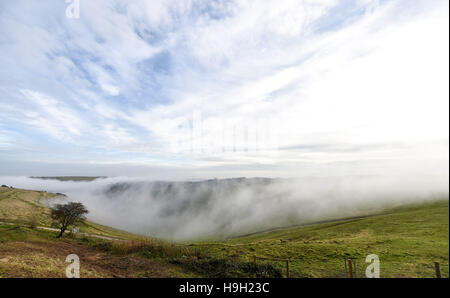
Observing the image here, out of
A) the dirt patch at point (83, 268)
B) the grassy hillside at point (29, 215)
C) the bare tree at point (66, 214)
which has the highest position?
the dirt patch at point (83, 268)

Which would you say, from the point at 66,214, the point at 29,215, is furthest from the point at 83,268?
the point at 29,215

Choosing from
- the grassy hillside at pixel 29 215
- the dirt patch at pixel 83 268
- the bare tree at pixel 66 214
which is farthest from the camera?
the grassy hillside at pixel 29 215

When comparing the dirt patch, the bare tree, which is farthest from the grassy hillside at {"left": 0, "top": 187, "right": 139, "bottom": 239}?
the dirt patch

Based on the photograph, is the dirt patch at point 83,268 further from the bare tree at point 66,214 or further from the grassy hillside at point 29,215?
the grassy hillside at point 29,215

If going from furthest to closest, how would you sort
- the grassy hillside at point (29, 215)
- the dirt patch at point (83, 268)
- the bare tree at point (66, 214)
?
the grassy hillside at point (29, 215) < the bare tree at point (66, 214) < the dirt patch at point (83, 268)

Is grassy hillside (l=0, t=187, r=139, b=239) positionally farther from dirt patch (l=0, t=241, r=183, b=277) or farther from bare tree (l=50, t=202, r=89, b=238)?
dirt patch (l=0, t=241, r=183, b=277)

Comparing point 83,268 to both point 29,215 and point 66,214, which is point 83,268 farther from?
point 29,215

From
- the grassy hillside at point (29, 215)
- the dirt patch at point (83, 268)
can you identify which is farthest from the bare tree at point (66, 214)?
the dirt patch at point (83, 268)

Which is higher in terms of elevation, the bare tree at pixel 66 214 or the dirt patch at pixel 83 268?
the dirt patch at pixel 83 268
